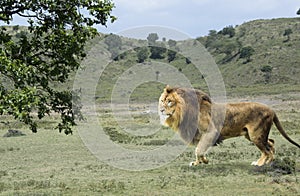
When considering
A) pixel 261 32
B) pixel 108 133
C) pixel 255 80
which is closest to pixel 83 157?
pixel 108 133

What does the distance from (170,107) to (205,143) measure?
150 cm

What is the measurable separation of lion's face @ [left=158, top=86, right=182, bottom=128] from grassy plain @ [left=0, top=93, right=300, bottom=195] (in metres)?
2.17

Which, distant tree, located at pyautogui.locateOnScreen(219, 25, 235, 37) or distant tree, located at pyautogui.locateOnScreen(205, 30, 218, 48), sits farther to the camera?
distant tree, located at pyautogui.locateOnScreen(219, 25, 235, 37)

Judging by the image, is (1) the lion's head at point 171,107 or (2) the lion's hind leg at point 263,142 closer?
(1) the lion's head at point 171,107

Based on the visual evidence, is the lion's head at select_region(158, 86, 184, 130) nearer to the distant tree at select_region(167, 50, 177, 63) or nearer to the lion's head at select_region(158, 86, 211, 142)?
the lion's head at select_region(158, 86, 211, 142)

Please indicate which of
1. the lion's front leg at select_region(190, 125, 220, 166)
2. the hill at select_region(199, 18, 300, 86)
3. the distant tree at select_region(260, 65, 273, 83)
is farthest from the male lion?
the distant tree at select_region(260, 65, 273, 83)

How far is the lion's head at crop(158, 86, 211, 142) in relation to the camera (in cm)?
1284

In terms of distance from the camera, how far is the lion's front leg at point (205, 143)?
13.4 metres

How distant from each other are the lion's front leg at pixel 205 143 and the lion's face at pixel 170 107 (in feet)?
3.14

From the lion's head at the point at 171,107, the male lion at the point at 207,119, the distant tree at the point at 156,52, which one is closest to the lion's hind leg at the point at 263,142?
the male lion at the point at 207,119

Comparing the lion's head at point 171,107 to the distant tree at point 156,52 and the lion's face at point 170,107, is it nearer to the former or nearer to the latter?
the lion's face at point 170,107

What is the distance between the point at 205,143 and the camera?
13.5 m

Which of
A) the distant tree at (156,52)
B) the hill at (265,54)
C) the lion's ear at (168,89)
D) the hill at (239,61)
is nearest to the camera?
the lion's ear at (168,89)

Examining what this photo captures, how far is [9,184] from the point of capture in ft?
54.2
